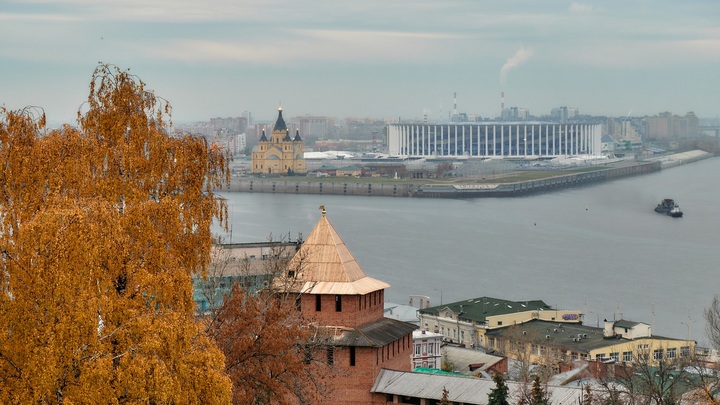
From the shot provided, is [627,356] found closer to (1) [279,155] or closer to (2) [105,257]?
(2) [105,257]

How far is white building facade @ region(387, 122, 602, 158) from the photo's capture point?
3125 inches

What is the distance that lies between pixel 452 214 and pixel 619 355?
25201 millimetres

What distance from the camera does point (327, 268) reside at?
772 cm

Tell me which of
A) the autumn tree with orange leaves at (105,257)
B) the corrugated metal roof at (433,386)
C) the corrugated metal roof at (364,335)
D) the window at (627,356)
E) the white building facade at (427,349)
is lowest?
the window at (627,356)

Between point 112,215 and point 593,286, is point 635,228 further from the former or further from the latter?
point 112,215

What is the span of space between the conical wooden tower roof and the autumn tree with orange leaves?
2.68 metres

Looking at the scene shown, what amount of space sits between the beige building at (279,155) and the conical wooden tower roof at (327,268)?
54.6 metres

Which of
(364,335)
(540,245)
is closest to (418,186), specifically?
(540,245)

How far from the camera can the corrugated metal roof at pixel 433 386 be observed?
7617 mm

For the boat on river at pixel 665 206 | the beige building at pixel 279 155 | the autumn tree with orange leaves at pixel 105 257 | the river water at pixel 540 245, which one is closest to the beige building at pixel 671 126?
the beige building at pixel 279 155

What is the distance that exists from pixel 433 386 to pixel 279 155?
56241 millimetres

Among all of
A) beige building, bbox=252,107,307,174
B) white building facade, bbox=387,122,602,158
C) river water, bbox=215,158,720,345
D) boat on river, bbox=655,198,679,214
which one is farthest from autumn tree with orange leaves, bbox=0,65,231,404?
white building facade, bbox=387,122,602,158

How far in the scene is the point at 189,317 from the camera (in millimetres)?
3975

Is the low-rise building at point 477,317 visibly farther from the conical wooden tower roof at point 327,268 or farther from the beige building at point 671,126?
the beige building at point 671,126
